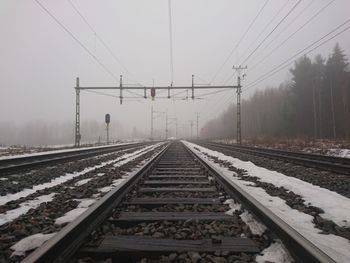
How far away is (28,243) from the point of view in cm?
321

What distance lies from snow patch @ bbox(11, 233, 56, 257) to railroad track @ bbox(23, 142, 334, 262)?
29cm

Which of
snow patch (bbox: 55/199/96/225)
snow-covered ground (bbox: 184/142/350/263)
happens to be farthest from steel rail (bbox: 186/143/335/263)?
snow patch (bbox: 55/199/96/225)

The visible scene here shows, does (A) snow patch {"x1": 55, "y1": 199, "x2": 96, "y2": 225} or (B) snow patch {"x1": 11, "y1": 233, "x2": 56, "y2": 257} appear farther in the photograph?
(A) snow patch {"x1": 55, "y1": 199, "x2": 96, "y2": 225}

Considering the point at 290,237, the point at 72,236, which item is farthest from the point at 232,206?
the point at 72,236

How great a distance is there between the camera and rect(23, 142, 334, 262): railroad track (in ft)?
9.44

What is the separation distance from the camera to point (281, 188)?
6.89 metres

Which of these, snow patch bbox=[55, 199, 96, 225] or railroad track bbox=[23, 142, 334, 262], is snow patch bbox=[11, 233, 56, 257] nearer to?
railroad track bbox=[23, 142, 334, 262]

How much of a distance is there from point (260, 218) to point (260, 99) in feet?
328

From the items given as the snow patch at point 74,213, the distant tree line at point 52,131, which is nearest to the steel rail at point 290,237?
the snow patch at point 74,213

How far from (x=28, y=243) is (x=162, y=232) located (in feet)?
4.46

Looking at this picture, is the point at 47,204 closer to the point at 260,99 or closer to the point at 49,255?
the point at 49,255

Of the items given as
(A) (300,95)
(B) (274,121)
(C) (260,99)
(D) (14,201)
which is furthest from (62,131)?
(D) (14,201)

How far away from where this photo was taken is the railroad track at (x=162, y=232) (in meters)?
2.88

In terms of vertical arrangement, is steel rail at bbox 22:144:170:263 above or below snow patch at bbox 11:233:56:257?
above
